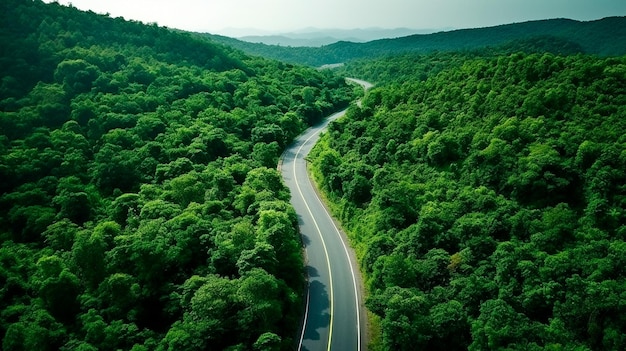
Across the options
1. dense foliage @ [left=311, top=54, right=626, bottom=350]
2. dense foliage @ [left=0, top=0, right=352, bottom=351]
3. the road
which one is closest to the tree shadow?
the road

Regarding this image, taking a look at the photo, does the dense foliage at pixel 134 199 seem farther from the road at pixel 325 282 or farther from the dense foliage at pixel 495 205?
the dense foliage at pixel 495 205

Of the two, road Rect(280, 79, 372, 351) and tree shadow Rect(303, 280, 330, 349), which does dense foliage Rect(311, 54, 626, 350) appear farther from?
tree shadow Rect(303, 280, 330, 349)

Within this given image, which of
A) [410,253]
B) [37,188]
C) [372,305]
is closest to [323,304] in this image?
[372,305]

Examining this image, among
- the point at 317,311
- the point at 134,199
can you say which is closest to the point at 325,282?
the point at 317,311

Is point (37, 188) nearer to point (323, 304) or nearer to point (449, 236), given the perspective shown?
point (323, 304)

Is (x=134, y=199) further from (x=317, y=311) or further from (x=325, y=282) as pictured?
(x=317, y=311)

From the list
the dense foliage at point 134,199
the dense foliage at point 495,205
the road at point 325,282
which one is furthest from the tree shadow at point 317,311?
the dense foliage at point 495,205
